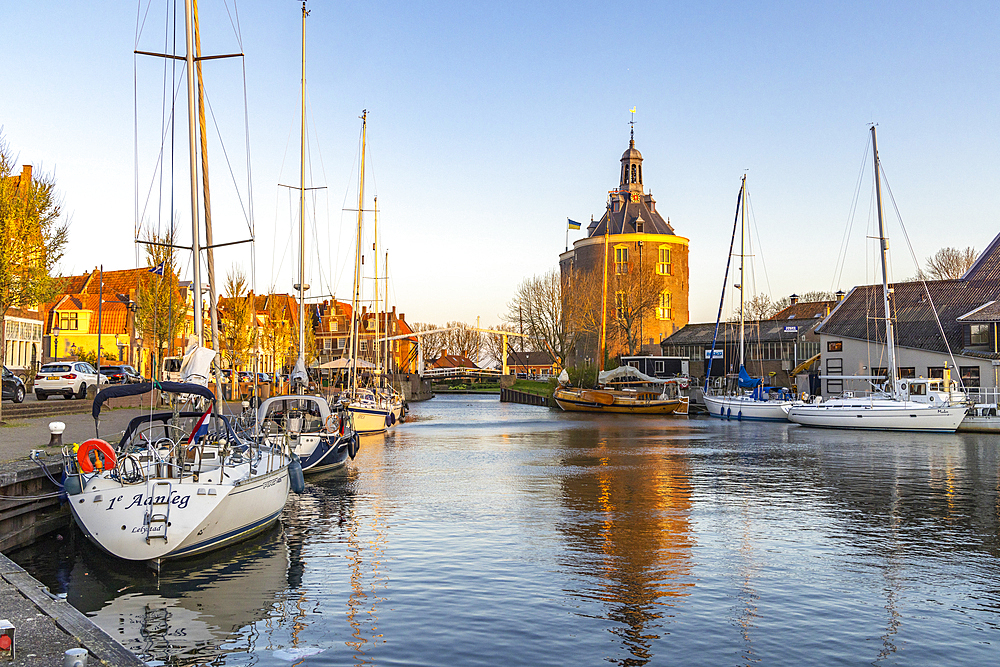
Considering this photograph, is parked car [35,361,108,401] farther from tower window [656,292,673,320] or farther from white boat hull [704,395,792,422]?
tower window [656,292,673,320]

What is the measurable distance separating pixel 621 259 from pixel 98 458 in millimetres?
90969

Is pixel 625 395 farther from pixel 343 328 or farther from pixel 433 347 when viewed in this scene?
pixel 433 347

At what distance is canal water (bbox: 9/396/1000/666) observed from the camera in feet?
36.2

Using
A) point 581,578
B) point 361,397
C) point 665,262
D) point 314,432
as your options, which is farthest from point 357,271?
point 665,262

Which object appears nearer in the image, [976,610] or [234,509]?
[976,610]

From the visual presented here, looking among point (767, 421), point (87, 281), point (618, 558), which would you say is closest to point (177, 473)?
point (618, 558)

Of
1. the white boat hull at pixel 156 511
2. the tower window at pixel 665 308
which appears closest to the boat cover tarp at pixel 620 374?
the tower window at pixel 665 308

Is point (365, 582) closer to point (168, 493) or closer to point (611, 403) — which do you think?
point (168, 493)

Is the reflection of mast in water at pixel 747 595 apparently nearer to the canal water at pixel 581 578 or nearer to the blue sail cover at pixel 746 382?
the canal water at pixel 581 578

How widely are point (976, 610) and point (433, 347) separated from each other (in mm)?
173648

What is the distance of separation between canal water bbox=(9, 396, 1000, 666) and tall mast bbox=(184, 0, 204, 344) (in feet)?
20.3

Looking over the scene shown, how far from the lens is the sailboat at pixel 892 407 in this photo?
48.4m

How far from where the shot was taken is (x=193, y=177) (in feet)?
73.4

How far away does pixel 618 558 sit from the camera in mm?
16156
